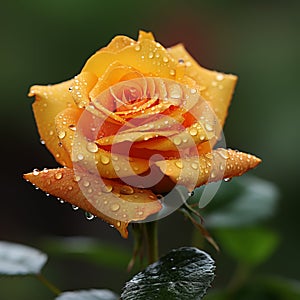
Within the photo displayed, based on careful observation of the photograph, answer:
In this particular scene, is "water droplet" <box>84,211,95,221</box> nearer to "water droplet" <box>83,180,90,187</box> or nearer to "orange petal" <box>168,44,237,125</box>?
"water droplet" <box>83,180,90,187</box>

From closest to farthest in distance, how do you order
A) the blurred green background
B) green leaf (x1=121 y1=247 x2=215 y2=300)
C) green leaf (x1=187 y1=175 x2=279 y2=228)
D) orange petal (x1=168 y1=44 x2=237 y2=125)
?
green leaf (x1=121 y1=247 x2=215 y2=300)
orange petal (x1=168 y1=44 x2=237 y2=125)
green leaf (x1=187 y1=175 x2=279 y2=228)
the blurred green background

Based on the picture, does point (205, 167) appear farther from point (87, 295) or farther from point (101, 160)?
point (87, 295)

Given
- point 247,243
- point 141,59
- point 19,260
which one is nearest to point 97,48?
point 247,243

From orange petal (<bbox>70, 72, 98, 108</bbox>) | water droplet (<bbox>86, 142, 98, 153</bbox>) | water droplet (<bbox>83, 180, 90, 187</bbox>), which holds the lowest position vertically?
water droplet (<bbox>83, 180, 90, 187</bbox>)

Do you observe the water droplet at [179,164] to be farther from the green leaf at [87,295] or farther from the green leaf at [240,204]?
the green leaf at [240,204]

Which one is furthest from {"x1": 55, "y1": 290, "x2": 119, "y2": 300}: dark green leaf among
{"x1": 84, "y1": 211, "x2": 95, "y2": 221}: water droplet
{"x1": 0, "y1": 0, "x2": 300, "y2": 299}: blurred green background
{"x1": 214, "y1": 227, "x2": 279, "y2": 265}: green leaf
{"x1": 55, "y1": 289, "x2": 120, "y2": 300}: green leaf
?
{"x1": 0, "y1": 0, "x2": 300, "y2": 299}: blurred green background

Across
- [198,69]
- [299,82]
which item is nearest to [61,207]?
[299,82]

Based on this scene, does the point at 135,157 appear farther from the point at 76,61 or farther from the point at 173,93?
the point at 76,61
